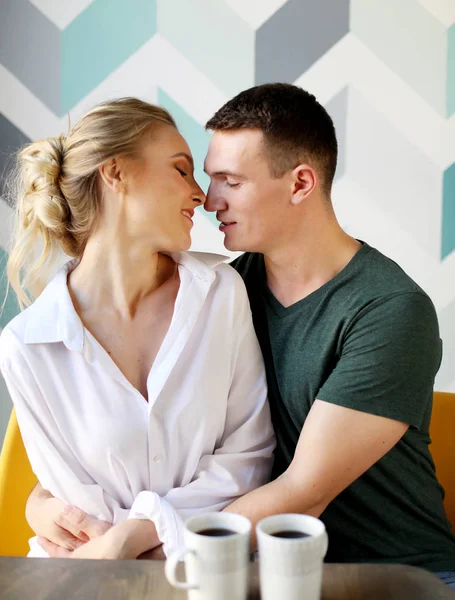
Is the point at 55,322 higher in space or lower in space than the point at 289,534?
higher

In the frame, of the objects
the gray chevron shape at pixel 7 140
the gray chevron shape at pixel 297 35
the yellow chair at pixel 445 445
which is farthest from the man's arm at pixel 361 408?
the gray chevron shape at pixel 7 140

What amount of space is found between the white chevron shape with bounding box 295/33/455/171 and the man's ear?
873 mm

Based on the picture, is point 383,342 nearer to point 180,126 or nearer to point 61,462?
point 61,462

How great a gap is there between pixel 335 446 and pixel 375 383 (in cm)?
13

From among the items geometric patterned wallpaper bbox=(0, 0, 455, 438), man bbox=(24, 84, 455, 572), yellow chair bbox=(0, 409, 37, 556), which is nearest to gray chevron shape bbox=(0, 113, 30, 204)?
geometric patterned wallpaper bbox=(0, 0, 455, 438)

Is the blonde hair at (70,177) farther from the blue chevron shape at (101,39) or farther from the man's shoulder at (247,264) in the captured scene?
the blue chevron shape at (101,39)

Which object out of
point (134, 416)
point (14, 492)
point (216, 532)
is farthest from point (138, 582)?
point (14, 492)

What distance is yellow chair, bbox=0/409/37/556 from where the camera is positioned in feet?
4.82

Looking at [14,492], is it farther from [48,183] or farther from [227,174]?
[227,174]

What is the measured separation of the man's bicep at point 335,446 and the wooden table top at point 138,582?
1.03 feet

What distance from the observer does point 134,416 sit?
50.8 inches

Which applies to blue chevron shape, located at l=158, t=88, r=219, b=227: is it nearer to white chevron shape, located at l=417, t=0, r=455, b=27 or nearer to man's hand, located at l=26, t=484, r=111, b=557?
white chevron shape, located at l=417, t=0, r=455, b=27

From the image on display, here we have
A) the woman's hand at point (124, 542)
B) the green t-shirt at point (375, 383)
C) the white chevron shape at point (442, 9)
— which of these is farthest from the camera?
the white chevron shape at point (442, 9)

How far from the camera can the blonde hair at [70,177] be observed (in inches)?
53.4
